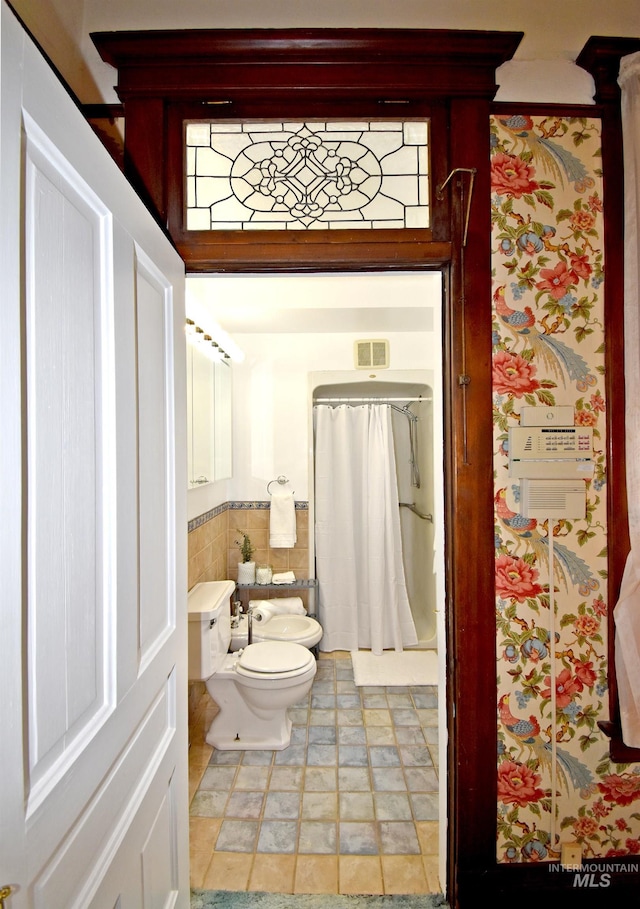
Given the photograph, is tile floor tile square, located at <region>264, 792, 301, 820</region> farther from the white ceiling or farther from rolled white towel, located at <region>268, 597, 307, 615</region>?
the white ceiling

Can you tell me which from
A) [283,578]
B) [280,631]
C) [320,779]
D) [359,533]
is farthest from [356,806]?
[359,533]

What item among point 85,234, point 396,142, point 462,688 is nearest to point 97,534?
point 85,234

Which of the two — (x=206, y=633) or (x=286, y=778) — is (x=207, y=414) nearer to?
(x=206, y=633)

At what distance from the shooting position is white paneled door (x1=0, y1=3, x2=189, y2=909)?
2.03 ft

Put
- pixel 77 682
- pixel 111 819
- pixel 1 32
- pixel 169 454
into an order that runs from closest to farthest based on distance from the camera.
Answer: pixel 1 32
pixel 77 682
pixel 111 819
pixel 169 454

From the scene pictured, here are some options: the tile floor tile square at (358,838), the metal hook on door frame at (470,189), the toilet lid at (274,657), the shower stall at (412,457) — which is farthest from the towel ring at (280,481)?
the metal hook on door frame at (470,189)

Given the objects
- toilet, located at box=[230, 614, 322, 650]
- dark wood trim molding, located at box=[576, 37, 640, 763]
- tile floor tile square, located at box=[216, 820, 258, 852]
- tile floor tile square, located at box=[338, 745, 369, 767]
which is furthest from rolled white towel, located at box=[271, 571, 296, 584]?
dark wood trim molding, located at box=[576, 37, 640, 763]

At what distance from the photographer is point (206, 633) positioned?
2260 millimetres

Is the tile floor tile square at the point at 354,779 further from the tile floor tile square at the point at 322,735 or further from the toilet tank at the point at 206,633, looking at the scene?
the toilet tank at the point at 206,633

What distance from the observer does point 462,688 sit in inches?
55.4

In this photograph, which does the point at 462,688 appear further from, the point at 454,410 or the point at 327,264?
the point at 327,264

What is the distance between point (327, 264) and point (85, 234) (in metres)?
0.76

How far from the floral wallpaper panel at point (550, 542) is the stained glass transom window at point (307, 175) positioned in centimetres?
27

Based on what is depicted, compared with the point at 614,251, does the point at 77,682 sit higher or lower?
lower
